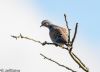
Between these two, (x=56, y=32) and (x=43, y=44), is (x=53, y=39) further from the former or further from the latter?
(x=43, y=44)

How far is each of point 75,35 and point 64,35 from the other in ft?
11.9

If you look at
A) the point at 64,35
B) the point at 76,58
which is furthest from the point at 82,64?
the point at 64,35

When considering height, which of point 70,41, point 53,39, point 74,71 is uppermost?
point 70,41

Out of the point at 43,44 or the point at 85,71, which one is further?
the point at 43,44

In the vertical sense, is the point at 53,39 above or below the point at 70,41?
below

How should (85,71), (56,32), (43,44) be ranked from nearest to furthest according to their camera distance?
(85,71) < (43,44) < (56,32)

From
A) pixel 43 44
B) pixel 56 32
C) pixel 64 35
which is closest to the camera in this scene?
pixel 43 44

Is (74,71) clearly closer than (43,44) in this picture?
Yes

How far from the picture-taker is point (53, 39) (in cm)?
988

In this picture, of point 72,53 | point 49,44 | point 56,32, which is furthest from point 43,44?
point 56,32

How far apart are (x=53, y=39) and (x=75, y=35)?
13.9ft

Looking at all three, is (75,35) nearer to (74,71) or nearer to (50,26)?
(74,71)

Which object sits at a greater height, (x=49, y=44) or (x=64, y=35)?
(x=49, y=44)

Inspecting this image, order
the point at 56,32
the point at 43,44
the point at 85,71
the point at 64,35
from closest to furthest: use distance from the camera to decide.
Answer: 1. the point at 85,71
2. the point at 43,44
3. the point at 64,35
4. the point at 56,32
